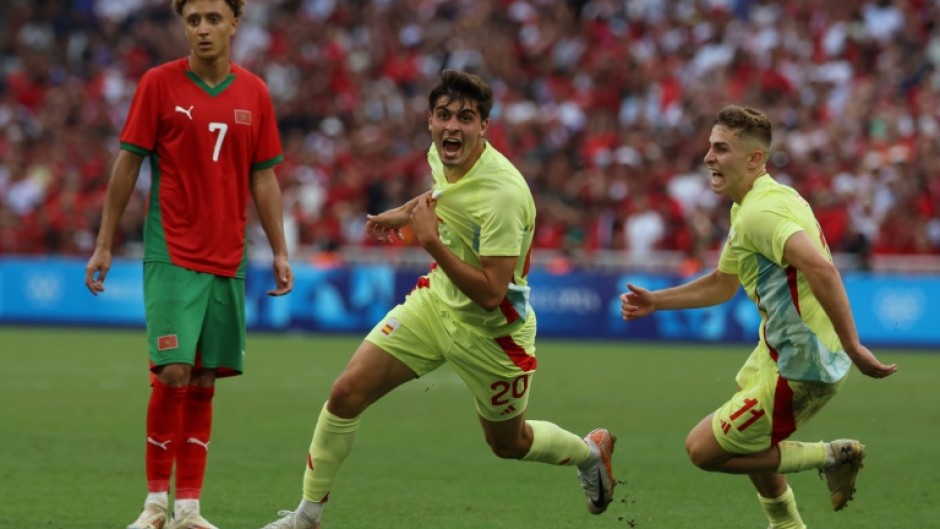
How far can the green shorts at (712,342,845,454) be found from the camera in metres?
7.15

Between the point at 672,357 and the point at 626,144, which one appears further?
the point at 626,144

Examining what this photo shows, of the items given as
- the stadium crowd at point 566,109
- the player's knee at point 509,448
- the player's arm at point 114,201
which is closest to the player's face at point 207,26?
the player's arm at point 114,201

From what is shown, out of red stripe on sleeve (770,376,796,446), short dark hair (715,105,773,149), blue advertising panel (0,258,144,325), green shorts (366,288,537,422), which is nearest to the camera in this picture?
red stripe on sleeve (770,376,796,446)

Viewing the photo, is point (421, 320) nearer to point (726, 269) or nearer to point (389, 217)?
point (389, 217)

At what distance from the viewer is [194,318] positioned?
24.6 feet

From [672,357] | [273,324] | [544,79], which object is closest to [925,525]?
[672,357]

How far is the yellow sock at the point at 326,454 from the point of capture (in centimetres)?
764

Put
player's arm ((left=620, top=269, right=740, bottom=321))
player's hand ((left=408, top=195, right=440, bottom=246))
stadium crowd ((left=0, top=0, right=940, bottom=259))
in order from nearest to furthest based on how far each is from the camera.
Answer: player's hand ((left=408, top=195, right=440, bottom=246))
player's arm ((left=620, top=269, right=740, bottom=321))
stadium crowd ((left=0, top=0, right=940, bottom=259))

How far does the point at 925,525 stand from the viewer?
27.5 feet

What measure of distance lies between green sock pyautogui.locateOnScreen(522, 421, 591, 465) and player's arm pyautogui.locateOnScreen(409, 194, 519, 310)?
100 centimetres

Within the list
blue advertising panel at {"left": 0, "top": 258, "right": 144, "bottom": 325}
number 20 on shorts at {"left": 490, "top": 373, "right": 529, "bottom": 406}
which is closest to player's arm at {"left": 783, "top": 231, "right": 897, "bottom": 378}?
number 20 on shorts at {"left": 490, "top": 373, "right": 529, "bottom": 406}

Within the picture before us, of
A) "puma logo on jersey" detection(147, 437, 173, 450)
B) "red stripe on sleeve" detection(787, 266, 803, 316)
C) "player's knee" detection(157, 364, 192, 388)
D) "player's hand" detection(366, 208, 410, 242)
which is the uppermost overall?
"player's hand" detection(366, 208, 410, 242)

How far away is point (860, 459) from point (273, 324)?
1709 centimetres

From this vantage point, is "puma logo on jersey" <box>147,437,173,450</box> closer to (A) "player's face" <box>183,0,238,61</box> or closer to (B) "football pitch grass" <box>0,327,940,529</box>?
(B) "football pitch grass" <box>0,327,940,529</box>
